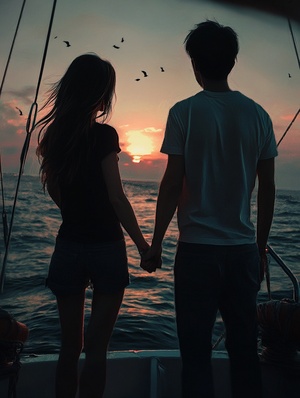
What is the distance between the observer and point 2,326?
2029 millimetres

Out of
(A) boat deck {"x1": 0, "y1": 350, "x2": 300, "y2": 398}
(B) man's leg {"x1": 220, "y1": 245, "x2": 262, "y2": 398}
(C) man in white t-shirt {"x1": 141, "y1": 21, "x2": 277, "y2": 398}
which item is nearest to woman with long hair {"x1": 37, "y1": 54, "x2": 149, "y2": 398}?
(C) man in white t-shirt {"x1": 141, "y1": 21, "x2": 277, "y2": 398}

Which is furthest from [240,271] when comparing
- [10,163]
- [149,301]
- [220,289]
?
[149,301]

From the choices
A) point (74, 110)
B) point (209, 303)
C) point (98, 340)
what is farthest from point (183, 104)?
point (98, 340)

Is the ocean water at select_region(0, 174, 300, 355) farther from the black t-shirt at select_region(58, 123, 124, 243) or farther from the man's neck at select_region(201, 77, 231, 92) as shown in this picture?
the man's neck at select_region(201, 77, 231, 92)

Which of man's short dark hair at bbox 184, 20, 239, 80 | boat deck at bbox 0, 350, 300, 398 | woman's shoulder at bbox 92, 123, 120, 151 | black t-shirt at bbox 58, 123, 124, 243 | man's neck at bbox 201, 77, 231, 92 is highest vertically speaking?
man's short dark hair at bbox 184, 20, 239, 80

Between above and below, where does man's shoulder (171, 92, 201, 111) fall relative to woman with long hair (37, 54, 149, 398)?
above

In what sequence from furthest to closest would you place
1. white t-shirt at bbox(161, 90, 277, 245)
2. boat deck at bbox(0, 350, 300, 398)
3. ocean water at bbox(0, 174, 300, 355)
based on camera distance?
ocean water at bbox(0, 174, 300, 355) < boat deck at bbox(0, 350, 300, 398) < white t-shirt at bbox(161, 90, 277, 245)

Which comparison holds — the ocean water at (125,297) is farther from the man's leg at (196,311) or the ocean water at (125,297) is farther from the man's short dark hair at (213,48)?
the man's short dark hair at (213,48)

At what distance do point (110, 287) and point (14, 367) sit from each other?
638 millimetres

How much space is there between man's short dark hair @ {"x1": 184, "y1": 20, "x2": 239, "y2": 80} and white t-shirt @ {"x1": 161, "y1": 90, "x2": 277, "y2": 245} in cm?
7

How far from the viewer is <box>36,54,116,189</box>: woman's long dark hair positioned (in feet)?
5.57

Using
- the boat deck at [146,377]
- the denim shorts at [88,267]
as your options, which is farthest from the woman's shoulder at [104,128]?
the boat deck at [146,377]

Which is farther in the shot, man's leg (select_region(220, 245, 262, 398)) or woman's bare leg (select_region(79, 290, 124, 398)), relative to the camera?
woman's bare leg (select_region(79, 290, 124, 398))

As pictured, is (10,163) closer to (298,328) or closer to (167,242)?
(298,328)
